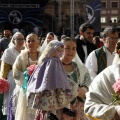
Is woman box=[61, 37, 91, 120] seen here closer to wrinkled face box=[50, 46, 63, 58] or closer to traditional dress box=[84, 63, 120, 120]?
wrinkled face box=[50, 46, 63, 58]

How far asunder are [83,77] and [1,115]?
2803mm

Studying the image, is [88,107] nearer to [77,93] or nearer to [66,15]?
[77,93]

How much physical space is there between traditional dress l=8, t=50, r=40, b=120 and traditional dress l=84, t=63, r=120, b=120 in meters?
3.40

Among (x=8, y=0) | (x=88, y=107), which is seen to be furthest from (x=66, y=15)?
(x=88, y=107)

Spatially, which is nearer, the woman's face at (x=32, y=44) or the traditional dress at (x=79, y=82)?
the traditional dress at (x=79, y=82)

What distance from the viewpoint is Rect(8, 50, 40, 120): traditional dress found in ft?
22.7

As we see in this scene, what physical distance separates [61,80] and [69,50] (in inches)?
22.7

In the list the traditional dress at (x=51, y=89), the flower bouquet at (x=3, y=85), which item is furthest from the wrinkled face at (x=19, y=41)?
the traditional dress at (x=51, y=89)

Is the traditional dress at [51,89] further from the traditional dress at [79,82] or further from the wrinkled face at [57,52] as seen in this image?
the traditional dress at [79,82]

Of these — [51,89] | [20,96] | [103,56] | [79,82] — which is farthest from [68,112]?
[103,56]

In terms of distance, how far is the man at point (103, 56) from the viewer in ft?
24.1

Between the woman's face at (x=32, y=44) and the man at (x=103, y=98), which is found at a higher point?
the woman's face at (x=32, y=44)

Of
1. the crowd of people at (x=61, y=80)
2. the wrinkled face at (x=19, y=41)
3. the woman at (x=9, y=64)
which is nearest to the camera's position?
the crowd of people at (x=61, y=80)

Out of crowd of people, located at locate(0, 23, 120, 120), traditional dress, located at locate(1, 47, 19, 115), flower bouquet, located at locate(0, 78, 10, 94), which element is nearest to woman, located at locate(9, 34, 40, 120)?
crowd of people, located at locate(0, 23, 120, 120)
